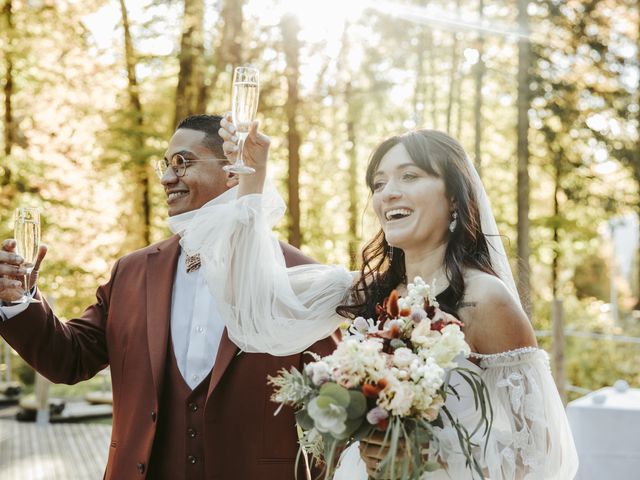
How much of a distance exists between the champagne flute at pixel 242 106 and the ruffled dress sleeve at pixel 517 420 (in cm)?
96

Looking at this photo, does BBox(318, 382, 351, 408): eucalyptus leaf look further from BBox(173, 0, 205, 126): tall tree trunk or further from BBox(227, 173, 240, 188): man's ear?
BBox(173, 0, 205, 126): tall tree trunk

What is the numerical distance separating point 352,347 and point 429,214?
77 cm

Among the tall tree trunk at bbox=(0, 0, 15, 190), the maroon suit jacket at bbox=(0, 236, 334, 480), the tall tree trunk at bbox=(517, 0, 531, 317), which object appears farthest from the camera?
the tall tree trunk at bbox=(517, 0, 531, 317)

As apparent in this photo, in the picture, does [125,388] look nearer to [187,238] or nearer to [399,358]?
[187,238]

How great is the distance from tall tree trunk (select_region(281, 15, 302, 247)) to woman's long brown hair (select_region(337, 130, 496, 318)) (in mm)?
8822

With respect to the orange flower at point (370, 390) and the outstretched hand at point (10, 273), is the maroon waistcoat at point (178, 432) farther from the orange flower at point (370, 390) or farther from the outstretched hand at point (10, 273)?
the orange flower at point (370, 390)

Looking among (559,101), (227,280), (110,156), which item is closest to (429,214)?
(227,280)

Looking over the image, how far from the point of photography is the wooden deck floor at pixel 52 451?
7.39m

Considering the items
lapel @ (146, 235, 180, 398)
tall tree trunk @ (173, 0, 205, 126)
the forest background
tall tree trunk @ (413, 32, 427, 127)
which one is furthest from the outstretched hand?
tall tree trunk @ (413, 32, 427, 127)

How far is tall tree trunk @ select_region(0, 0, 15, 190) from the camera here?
12323 millimetres

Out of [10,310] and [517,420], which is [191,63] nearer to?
[10,310]

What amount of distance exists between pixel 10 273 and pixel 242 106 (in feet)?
3.08

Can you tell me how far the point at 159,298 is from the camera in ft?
9.57

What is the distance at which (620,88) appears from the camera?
1766 centimetres
